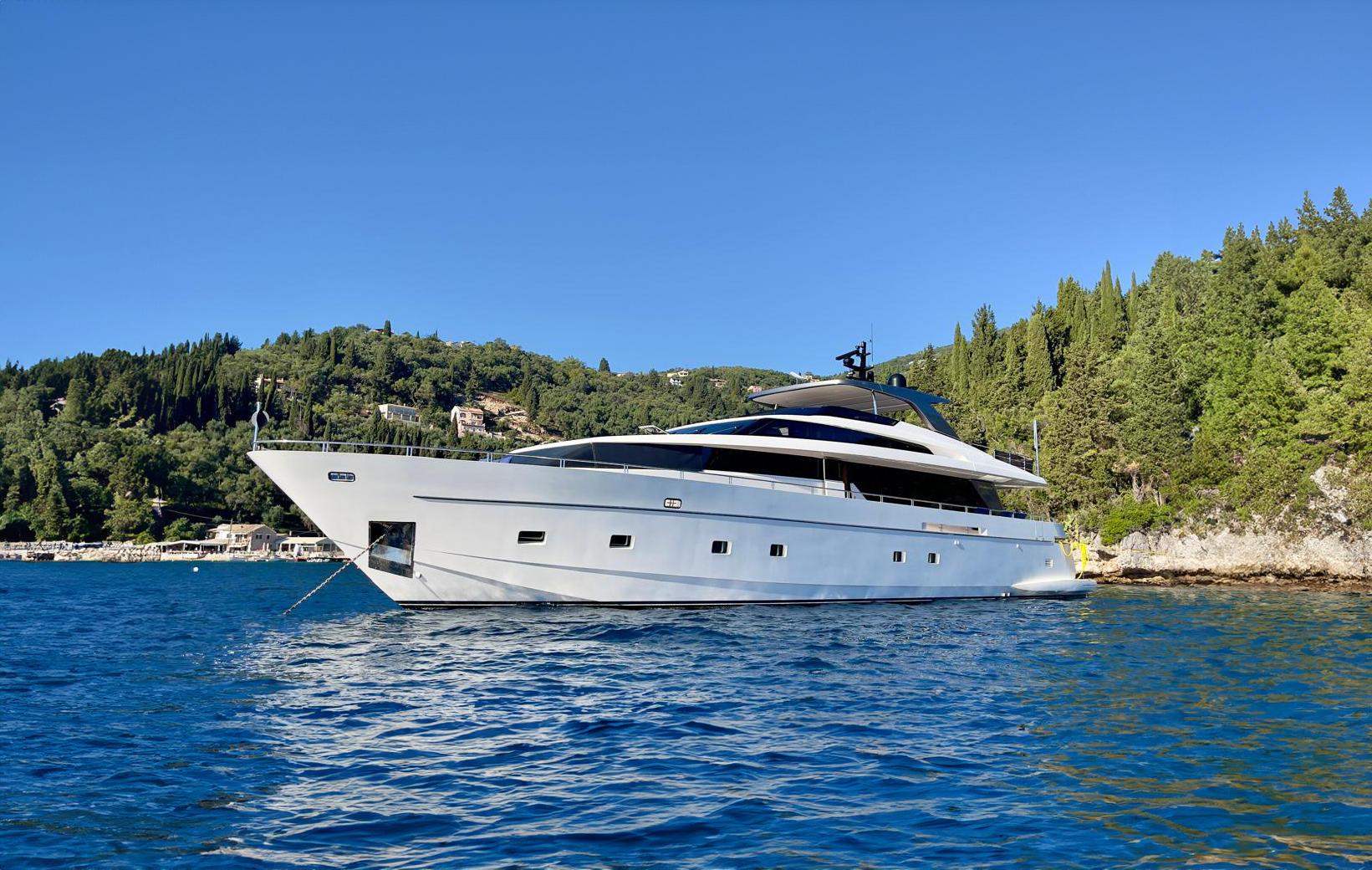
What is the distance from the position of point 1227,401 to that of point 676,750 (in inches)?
2034

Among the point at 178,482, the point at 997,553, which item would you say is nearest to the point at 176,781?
the point at 997,553

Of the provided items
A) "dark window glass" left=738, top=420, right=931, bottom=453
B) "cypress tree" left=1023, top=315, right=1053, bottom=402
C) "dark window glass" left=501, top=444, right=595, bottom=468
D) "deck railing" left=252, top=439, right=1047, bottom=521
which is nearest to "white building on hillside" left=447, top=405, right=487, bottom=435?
"cypress tree" left=1023, top=315, right=1053, bottom=402

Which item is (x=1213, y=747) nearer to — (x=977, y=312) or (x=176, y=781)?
(x=176, y=781)

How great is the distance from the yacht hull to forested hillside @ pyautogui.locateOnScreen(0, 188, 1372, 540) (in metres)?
17.2

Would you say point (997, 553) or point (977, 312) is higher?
point (977, 312)

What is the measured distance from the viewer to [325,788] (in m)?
6.09

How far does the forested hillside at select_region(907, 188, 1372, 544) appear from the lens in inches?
1633

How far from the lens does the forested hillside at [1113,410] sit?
43.8 metres

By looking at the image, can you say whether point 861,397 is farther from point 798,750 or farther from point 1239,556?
point 1239,556

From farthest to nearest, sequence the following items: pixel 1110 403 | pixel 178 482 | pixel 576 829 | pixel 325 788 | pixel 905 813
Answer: pixel 178 482
pixel 1110 403
pixel 325 788
pixel 905 813
pixel 576 829

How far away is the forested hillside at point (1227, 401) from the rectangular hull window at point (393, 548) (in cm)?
4204

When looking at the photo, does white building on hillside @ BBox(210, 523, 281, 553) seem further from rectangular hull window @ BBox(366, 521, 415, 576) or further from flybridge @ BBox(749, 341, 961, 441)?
rectangular hull window @ BBox(366, 521, 415, 576)

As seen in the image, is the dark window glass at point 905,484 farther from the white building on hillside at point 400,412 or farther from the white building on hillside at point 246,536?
the white building on hillside at point 400,412

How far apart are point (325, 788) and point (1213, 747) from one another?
725 cm
